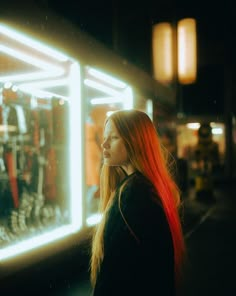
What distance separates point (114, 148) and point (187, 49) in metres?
6.98

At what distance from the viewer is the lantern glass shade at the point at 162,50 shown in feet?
28.1

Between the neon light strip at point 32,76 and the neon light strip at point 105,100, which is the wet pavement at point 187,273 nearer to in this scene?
the neon light strip at point 32,76

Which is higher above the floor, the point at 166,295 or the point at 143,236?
the point at 143,236

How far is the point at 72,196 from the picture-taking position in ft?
15.2

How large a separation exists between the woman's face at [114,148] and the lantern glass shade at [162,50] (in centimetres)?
706

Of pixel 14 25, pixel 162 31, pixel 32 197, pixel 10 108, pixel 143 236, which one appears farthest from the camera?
pixel 162 31

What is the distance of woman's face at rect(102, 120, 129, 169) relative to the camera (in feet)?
5.40

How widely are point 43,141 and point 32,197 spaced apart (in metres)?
0.74

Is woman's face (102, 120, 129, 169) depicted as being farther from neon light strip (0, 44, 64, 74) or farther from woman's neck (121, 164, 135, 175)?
neon light strip (0, 44, 64, 74)

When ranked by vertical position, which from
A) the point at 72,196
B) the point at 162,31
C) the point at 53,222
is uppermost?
the point at 162,31

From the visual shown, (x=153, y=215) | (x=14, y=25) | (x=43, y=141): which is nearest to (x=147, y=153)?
(x=153, y=215)

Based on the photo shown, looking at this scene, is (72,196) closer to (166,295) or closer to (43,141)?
(43,141)

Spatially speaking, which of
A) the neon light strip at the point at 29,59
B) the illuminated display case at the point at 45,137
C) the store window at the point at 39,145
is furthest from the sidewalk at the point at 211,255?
the neon light strip at the point at 29,59

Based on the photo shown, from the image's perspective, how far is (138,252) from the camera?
143 centimetres
